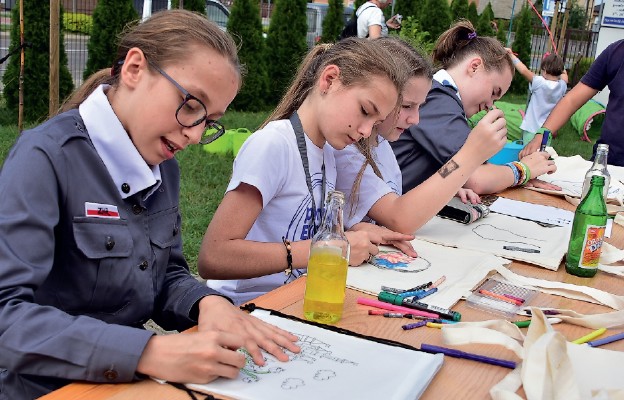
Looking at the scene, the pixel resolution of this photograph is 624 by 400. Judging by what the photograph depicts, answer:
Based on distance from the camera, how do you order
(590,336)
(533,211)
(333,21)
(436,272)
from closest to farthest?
(590,336) → (436,272) → (533,211) → (333,21)

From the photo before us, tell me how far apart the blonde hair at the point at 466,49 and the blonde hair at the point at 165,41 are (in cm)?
160

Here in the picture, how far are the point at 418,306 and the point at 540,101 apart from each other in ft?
22.8

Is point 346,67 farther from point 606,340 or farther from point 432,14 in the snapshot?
point 432,14

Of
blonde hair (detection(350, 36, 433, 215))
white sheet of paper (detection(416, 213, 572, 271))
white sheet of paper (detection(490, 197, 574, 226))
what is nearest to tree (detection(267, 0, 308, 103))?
white sheet of paper (detection(490, 197, 574, 226))

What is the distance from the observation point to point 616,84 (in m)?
3.88

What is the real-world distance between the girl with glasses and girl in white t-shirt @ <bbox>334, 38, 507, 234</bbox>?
80 centimetres

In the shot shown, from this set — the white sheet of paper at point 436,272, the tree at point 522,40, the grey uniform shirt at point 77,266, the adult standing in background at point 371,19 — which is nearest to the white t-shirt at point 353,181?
the white sheet of paper at point 436,272

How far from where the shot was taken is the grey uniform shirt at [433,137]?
2.69 meters

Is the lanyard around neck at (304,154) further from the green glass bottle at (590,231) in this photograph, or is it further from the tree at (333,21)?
the tree at (333,21)

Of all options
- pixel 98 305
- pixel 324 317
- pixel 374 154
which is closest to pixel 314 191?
pixel 374 154

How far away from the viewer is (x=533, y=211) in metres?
2.55

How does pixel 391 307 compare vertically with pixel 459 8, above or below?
below

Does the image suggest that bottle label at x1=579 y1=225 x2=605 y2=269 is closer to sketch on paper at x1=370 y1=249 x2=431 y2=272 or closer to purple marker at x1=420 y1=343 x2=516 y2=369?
sketch on paper at x1=370 y1=249 x2=431 y2=272

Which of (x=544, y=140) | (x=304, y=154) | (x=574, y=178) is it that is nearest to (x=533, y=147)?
(x=544, y=140)
